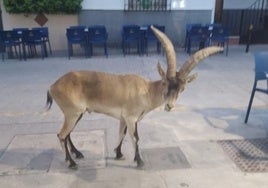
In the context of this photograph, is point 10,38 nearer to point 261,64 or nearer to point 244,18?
point 261,64

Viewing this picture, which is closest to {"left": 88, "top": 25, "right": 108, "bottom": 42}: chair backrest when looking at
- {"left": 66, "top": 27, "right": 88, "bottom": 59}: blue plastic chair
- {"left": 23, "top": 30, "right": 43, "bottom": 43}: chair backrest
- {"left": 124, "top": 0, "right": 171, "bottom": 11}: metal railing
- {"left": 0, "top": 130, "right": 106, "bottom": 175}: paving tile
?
{"left": 66, "top": 27, "right": 88, "bottom": 59}: blue plastic chair

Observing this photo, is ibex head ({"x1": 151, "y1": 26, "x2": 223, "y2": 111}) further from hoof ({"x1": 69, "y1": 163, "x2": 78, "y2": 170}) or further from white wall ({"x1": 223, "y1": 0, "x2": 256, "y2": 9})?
white wall ({"x1": 223, "y1": 0, "x2": 256, "y2": 9})

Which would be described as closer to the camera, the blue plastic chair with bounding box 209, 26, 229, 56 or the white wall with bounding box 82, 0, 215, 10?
the blue plastic chair with bounding box 209, 26, 229, 56

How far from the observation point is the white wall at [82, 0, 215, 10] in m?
11.7

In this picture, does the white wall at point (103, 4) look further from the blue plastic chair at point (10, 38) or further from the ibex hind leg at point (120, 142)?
the ibex hind leg at point (120, 142)

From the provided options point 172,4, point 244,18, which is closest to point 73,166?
point 172,4

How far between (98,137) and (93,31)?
628 cm

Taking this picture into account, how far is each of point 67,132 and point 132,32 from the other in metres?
7.21

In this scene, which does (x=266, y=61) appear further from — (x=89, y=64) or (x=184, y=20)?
(x=184, y=20)

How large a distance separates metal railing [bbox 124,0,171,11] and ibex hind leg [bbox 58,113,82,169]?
8.54 metres

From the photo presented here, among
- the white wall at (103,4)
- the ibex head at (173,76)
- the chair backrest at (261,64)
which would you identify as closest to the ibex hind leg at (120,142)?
the ibex head at (173,76)

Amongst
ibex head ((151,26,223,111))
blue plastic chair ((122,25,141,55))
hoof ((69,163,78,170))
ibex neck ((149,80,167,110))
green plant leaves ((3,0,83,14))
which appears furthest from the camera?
green plant leaves ((3,0,83,14))

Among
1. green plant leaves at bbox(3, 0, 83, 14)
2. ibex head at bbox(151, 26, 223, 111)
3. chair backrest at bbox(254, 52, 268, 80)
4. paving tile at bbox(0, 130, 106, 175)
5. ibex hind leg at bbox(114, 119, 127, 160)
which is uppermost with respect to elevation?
green plant leaves at bbox(3, 0, 83, 14)

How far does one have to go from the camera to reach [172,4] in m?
12.1
